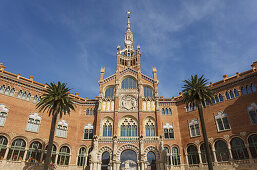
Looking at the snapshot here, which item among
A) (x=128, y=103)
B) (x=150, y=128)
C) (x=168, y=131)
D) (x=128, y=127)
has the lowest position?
Answer: (x=168, y=131)

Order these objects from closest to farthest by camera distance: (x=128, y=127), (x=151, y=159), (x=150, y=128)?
(x=151, y=159), (x=128, y=127), (x=150, y=128)

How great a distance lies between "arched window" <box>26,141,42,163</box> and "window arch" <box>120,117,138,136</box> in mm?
16276

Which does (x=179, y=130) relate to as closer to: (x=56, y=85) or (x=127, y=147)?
(x=127, y=147)

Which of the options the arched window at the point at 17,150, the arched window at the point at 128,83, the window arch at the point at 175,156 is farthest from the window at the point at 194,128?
the arched window at the point at 17,150

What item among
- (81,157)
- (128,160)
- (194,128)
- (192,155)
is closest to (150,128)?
(128,160)

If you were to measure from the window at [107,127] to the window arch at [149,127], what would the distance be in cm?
787

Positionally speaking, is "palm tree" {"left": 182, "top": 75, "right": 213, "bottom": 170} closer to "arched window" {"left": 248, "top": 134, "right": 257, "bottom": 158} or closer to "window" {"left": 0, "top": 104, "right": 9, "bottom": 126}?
"arched window" {"left": 248, "top": 134, "right": 257, "bottom": 158}

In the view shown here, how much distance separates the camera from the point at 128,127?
40469 mm

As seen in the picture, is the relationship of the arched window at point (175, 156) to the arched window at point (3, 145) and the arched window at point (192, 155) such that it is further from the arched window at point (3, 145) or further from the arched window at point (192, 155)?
the arched window at point (3, 145)

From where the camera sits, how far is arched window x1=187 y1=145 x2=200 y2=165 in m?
37.1

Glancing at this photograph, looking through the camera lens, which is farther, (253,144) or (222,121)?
(222,121)

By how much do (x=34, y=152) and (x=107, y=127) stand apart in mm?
14714

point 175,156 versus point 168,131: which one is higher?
point 168,131

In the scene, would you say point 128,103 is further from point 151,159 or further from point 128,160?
point 151,159
